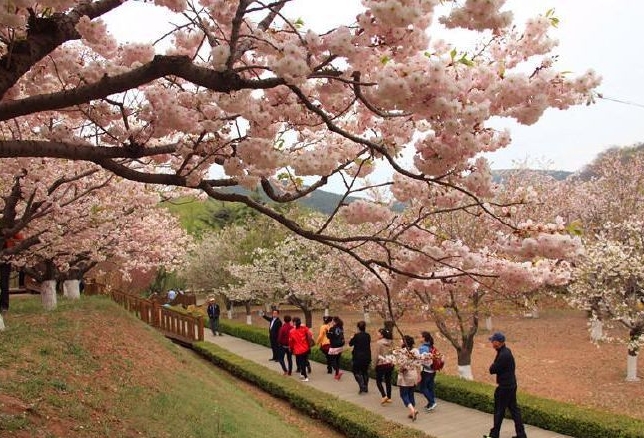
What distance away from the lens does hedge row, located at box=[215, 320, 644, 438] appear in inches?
338

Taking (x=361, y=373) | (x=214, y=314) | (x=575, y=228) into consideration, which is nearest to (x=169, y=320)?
(x=214, y=314)

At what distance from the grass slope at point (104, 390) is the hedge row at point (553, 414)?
272cm

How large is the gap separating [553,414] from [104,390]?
711cm

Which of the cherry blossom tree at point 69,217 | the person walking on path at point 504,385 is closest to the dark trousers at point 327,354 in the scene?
the cherry blossom tree at point 69,217

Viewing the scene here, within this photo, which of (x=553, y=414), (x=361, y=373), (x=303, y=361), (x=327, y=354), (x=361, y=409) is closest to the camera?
(x=553, y=414)

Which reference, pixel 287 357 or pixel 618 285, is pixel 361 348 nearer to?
pixel 287 357

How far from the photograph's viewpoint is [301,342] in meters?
13.6

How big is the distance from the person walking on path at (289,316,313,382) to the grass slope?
5.50 feet

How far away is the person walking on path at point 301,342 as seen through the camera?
13.5 meters

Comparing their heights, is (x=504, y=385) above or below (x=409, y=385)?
above

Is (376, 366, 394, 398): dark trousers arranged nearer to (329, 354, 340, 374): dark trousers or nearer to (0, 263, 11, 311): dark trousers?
(329, 354, 340, 374): dark trousers

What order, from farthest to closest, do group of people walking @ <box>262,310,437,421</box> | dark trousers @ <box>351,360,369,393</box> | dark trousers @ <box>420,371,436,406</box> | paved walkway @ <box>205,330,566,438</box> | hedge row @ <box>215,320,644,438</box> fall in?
dark trousers @ <box>351,360,369,393</box> < dark trousers @ <box>420,371,436,406</box> < group of people walking @ <box>262,310,437,421</box> < paved walkway @ <box>205,330,566,438</box> < hedge row @ <box>215,320,644,438</box>

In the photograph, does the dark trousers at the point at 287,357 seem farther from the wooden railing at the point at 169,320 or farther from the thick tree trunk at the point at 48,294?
the thick tree trunk at the point at 48,294

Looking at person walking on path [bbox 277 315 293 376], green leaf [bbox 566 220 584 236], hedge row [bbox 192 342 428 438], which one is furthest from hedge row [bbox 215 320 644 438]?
green leaf [bbox 566 220 584 236]
